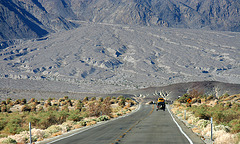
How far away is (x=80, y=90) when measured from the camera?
408 ft

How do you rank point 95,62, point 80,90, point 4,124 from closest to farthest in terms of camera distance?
point 4,124 < point 80,90 < point 95,62

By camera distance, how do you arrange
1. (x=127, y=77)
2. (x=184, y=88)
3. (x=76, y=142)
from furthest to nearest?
(x=127, y=77), (x=184, y=88), (x=76, y=142)

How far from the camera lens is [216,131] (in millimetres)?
16109

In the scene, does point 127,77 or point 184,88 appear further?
point 127,77

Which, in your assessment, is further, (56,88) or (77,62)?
(77,62)

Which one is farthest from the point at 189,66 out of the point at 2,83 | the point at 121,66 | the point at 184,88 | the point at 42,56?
the point at 2,83

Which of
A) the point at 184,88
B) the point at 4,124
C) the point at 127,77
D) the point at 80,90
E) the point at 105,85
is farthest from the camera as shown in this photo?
the point at 127,77

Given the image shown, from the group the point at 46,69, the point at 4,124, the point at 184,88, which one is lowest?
the point at 4,124

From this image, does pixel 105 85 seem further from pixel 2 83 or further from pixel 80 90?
pixel 2 83

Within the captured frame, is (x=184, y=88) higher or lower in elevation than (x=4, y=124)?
higher

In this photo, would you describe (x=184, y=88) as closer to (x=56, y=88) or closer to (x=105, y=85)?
(x=105, y=85)

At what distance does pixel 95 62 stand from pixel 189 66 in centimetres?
5426

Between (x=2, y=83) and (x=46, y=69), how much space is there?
4345cm

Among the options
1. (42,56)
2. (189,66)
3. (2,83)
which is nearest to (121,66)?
(189,66)
